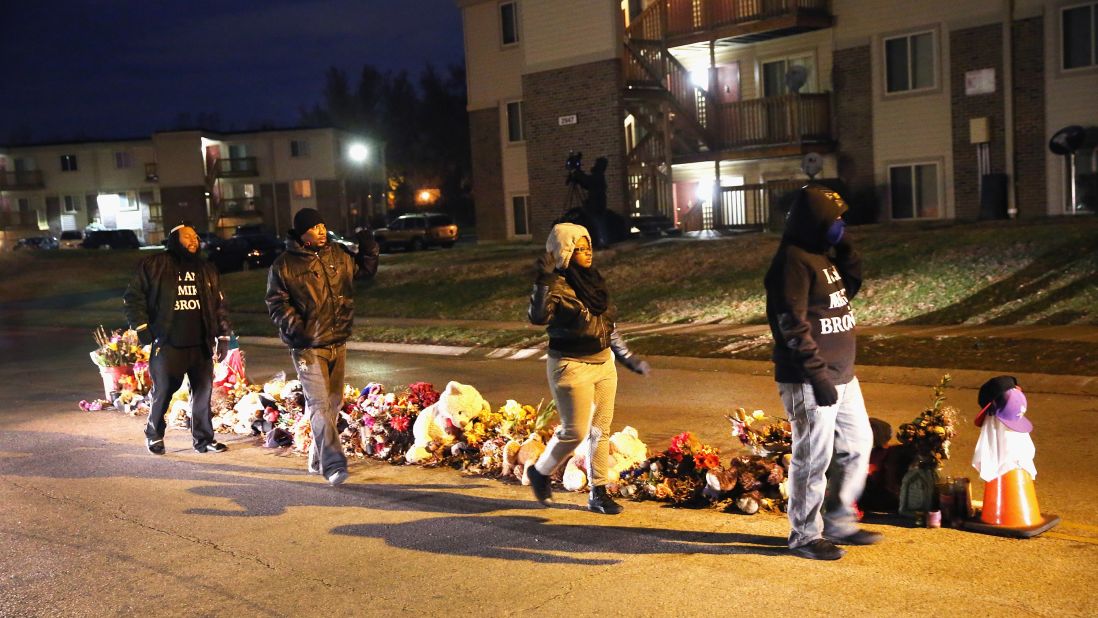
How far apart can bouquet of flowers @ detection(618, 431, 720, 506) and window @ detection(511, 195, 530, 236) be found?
31590 mm

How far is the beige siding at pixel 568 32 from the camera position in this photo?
3105 cm

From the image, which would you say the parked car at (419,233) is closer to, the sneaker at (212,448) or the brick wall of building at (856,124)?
the brick wall of building at (856,124)

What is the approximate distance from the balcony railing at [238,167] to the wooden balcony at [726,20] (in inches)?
1939

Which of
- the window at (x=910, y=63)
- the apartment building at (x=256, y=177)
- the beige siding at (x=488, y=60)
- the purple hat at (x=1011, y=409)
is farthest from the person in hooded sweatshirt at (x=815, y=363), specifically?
the apartment building at (x=256, y=177)

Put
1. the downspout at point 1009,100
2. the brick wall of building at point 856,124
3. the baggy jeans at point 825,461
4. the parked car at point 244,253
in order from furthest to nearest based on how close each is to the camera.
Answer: the parked car at point 244,253, the brick wall of building at point 856,124, the downspout at point 1009,100, the baggy jeans at point 825,461

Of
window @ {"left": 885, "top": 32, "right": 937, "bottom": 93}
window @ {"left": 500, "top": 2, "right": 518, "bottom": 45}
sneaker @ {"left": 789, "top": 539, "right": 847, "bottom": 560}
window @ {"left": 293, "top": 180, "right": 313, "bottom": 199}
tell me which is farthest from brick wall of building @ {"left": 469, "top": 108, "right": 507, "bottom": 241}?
window @ {"left": 293, "top": 180, "right": 313, "bottom": 199}

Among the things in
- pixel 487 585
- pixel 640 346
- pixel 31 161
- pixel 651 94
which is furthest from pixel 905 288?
pixel 31 161

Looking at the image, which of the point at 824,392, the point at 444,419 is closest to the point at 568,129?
the point at 444,419

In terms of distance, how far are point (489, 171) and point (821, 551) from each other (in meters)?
34.7

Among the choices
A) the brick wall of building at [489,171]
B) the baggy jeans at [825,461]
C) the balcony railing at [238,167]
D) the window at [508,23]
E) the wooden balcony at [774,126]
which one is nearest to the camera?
the baggy jeans at [825,461]

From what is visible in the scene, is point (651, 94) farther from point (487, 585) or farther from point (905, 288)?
point (487, 585)

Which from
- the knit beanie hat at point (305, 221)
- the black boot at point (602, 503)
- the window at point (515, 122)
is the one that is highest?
the window at point (515, 122)

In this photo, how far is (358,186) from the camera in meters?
79.0

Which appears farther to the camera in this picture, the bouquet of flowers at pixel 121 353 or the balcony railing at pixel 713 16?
the balcony railing at pixel 713 16
